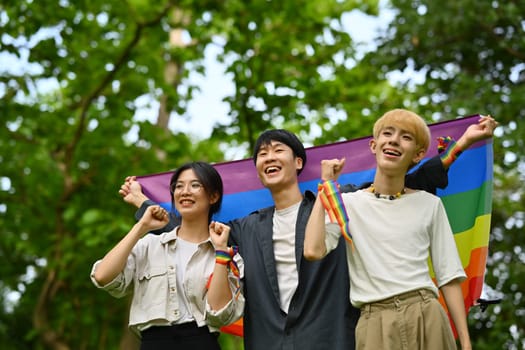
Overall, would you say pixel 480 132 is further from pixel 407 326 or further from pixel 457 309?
pixel 407 326

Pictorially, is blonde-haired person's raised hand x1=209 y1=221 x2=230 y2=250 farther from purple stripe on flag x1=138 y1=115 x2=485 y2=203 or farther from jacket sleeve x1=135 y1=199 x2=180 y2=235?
purple stripe on flag x1=138 y1=115 x2=485 y2=203

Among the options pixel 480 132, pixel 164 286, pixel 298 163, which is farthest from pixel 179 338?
pixel 480 132

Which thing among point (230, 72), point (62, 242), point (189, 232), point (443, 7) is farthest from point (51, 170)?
point (189, 232)

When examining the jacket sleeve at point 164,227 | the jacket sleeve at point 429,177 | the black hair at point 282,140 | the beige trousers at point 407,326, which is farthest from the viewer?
the jacket sleeve at point 164,227

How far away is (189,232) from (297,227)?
69 cm

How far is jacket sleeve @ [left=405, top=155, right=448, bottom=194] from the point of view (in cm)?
400

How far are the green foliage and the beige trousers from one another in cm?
445

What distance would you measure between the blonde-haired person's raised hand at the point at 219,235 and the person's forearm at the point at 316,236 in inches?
18.7

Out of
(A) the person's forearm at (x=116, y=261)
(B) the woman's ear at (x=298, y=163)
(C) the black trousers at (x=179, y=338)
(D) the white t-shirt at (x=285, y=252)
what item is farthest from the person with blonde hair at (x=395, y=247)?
(A) the person's forearm at (x=116, y=261)

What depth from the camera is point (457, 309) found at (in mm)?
3562

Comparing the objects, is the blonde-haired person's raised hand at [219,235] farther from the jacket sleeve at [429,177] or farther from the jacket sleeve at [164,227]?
the jacket sleeve at [429,177]

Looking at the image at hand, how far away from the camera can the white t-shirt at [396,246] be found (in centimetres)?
358

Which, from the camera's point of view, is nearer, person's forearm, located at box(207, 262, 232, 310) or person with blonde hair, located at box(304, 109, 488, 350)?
person with blonde hair, located at box(304, 109, 488, 350)

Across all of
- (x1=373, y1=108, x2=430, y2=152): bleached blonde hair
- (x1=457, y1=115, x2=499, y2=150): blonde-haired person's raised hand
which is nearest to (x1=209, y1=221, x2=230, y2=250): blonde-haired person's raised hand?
(x1=373, y1=108, x2=430, y2=152): bleached blonde hair
